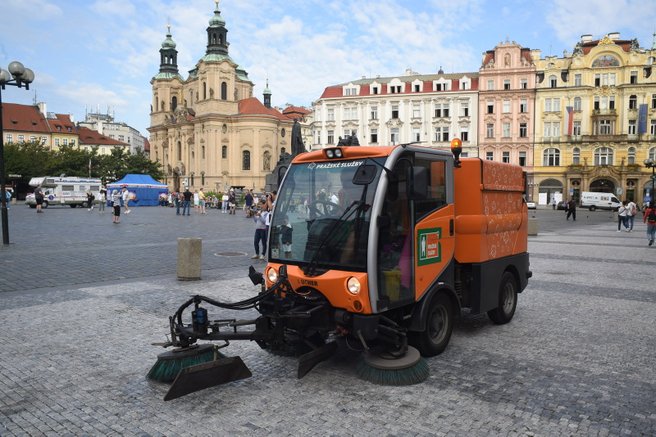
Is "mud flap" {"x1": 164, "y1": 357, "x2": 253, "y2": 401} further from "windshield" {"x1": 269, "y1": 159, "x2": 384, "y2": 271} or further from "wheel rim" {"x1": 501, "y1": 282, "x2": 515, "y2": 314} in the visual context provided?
"wheel rim" {"x1": 501, "y1": 282, "x2": 515, "y2": 314}

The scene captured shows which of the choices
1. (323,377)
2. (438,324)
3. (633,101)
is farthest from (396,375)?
(633,101)

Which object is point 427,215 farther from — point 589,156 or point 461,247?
point 589,156

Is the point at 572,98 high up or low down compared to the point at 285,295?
up

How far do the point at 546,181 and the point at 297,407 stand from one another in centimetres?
6931

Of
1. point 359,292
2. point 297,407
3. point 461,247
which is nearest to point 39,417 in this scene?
point 297,407

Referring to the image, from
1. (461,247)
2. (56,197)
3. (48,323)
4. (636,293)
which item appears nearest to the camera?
(461,247)

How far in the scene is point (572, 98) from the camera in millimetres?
66125

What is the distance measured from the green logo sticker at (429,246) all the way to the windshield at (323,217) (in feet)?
2.75

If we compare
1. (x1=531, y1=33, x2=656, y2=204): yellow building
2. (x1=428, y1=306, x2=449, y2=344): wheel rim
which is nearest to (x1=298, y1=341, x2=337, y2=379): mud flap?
(x1=428, y1=306, x2=449, y2=344): wheel rim

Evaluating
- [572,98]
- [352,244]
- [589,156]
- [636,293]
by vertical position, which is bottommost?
[636,293]

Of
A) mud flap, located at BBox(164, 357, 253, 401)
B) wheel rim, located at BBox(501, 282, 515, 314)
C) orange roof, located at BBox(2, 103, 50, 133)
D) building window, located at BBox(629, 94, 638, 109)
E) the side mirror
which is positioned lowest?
mud flap, located at BBox(164, 357, 253, 401)

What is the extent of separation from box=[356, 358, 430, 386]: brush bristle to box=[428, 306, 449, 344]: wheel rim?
768 mm

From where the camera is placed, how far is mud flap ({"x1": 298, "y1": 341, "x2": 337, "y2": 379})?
210 inches

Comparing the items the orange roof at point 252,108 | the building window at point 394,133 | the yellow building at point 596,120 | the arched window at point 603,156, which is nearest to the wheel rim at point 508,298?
the yellow building at point 596,120
